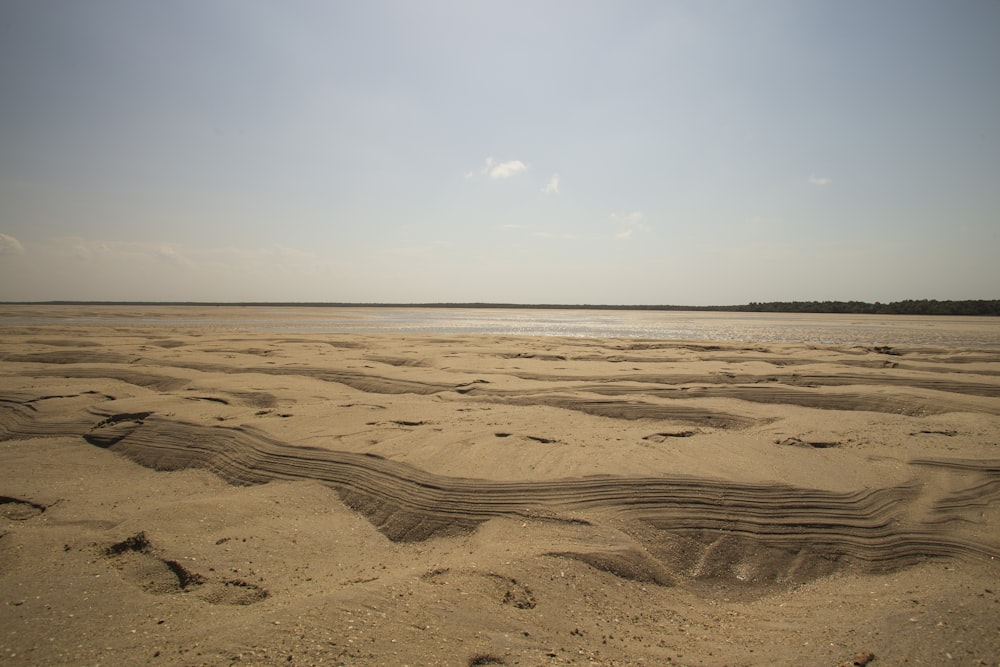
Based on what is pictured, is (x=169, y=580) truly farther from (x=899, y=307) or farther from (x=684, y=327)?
(x=899, y=307)

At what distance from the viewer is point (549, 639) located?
182 cm

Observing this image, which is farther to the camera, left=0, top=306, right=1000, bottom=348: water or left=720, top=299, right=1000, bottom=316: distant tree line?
left=720, top=299, right=1000, bottom=316: distant tree line

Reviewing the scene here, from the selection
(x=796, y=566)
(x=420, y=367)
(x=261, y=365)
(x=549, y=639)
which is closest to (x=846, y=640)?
Answer: (x=796, y=566)

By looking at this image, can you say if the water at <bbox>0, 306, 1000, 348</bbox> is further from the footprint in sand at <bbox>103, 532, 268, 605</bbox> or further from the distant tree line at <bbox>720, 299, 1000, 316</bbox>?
the footprint in sand at <bbox>103, 532, 268, 605</bbox>

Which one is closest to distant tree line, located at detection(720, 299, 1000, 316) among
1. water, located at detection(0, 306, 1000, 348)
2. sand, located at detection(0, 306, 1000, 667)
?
water, located at detection(0, 306, 1000, 348)

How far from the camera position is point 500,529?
8.82ft

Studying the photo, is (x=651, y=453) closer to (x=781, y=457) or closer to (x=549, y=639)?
(x=781, y=457)

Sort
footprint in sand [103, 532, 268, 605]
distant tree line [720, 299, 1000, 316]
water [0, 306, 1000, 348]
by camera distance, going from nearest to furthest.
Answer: footprint in sand [103, 532, 268, 605]
water [0, 306, 1000, 348]
distant tree line [720, 299, 1000, 316]

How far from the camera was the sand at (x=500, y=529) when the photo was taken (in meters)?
1.81

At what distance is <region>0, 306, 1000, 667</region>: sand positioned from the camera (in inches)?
71.4

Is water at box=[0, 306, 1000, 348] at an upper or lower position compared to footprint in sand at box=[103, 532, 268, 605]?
upper

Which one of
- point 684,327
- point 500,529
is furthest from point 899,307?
point 500,529

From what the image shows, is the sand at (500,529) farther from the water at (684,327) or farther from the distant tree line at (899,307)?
the distant tree line at (899,307)

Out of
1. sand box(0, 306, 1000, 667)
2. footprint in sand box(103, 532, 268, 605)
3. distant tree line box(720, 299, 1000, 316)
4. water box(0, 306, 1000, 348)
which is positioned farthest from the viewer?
distant tree line box(720, 299, 1000, 316)
